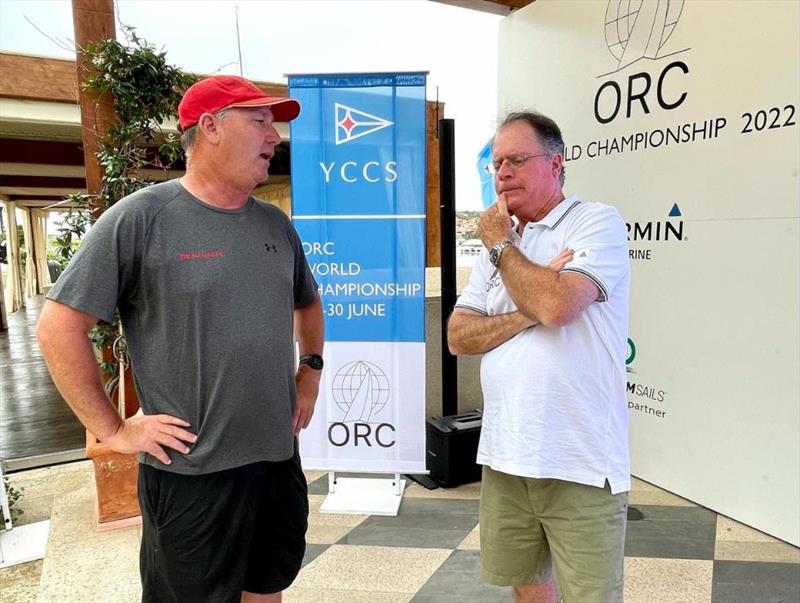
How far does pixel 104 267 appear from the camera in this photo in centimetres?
109

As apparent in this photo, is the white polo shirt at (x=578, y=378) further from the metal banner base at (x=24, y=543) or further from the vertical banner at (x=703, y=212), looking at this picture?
the metal banner base at (x=24, y=543)

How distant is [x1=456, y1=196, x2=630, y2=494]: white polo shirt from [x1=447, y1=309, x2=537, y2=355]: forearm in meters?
0.03

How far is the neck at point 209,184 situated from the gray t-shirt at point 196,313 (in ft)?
0.09

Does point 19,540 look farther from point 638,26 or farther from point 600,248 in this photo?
point 638,26

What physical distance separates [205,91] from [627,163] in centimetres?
239

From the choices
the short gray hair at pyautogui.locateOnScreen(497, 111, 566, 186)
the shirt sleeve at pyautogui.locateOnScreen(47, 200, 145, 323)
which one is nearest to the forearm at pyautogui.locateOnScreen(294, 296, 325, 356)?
the shirt sleeve at pyautogui.locateOnScreen(47, 200, 145, 323)

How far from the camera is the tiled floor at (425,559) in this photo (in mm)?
2006

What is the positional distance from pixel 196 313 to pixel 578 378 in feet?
2.94

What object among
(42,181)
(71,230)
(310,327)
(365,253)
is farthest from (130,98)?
(42,181)

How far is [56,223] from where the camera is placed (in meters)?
2.55

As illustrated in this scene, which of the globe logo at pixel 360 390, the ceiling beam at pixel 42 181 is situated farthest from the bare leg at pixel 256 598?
the ceiling beam at pixel 42 181

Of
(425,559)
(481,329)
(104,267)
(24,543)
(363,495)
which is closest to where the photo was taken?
(104,267)

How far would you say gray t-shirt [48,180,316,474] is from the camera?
1.13 metres

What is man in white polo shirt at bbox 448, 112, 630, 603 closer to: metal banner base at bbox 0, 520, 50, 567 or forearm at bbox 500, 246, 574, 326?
forearm at bbox 500, 246, 574, 326
